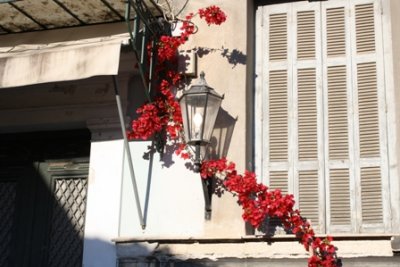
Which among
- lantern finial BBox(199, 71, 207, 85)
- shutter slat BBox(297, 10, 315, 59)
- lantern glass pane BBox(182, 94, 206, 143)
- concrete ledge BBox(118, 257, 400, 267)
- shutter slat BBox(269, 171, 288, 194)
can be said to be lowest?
concrete ledge BBox(118, 257, 400, 267)

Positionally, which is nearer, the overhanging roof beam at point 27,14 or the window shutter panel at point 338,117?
the window shutter panel at point 338,117

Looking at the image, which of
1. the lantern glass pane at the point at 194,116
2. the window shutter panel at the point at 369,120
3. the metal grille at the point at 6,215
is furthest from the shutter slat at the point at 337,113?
the metal grille at the point at 6,215

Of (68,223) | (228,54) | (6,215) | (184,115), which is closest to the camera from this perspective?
(184,115)

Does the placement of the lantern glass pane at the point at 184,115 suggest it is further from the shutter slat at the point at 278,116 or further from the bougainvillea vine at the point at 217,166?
the shutter slat at the point at 278,116

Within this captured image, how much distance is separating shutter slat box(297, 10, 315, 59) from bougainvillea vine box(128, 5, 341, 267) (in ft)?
2.62

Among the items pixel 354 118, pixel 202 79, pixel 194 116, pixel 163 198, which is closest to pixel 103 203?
pixel 163 198

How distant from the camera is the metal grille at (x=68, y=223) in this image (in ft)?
24.9

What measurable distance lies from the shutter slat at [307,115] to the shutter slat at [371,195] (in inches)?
19.7

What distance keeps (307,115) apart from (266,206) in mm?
1060

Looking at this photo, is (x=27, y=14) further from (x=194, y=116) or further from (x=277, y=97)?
(x=277, y=97)

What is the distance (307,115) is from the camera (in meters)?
7.03

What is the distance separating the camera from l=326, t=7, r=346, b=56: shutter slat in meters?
7.13

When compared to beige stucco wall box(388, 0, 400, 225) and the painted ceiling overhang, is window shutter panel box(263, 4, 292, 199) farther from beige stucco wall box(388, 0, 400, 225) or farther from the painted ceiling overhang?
the painted ceiling overhang

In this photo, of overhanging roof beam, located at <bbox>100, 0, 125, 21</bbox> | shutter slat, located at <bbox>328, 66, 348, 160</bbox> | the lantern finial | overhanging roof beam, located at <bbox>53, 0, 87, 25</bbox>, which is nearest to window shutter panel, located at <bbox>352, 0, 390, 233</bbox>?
shutter slat, located at <bbox>328, 66, 348, 160</bbox>
